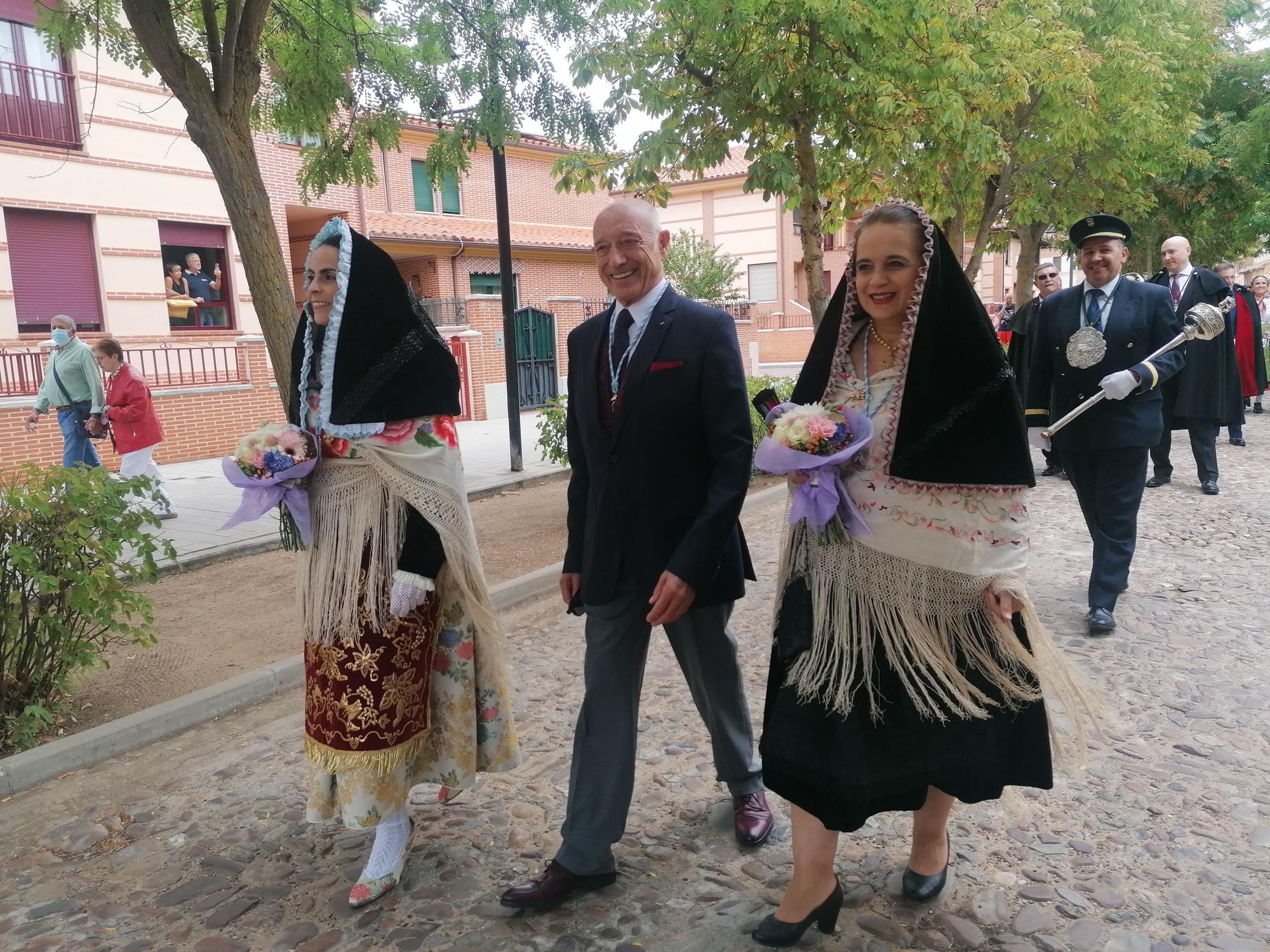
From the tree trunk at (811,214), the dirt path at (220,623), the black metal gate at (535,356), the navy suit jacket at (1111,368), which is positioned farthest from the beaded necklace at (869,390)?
the black metal gate at (535,356)

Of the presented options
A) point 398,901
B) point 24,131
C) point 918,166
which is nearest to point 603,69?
point 918,166

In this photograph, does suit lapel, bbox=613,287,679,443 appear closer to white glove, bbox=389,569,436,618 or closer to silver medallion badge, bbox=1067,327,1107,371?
white glove, bbox=389,569,436,618

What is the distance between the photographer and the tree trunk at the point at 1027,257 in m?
17.8

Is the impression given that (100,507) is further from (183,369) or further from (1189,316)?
(183,369)

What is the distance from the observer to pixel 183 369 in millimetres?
14367

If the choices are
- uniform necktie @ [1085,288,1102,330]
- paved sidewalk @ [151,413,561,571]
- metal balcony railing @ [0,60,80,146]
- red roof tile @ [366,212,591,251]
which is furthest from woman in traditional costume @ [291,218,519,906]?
red roof tile @ [366,212,591,251]

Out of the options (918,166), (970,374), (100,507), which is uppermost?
(918,166)

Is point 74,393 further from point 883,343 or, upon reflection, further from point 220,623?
point 883,343

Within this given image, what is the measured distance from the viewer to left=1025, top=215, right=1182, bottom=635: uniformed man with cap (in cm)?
486

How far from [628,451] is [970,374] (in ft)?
3.15

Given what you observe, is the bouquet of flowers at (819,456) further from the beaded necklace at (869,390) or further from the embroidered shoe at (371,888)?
the embroidered shoe at (371,888)

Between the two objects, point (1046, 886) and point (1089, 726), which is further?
point (1089, 726)

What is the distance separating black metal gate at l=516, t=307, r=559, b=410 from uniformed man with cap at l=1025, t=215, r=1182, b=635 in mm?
14963

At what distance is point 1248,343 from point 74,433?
14.2 meters
